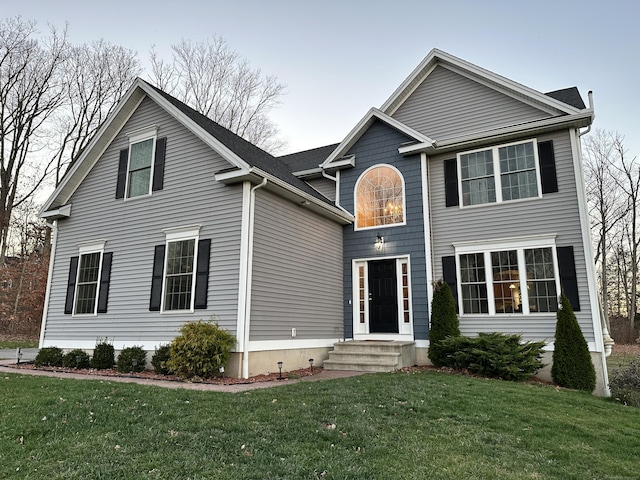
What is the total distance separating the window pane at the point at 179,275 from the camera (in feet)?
29.3

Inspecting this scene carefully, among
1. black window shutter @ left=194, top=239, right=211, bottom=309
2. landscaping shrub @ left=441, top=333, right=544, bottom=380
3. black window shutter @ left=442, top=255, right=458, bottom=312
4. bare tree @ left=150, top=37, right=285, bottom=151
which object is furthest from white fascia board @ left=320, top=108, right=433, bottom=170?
bare tree @ left=150, top=37, right=285, bottom=151

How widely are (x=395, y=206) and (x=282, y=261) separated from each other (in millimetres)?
3641

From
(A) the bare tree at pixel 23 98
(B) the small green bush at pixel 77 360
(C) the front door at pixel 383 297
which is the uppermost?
(A) the bare tree at pixel 23 98

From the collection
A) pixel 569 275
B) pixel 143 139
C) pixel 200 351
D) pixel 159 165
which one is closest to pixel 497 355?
pixel 569 275

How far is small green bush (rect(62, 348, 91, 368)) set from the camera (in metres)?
9.47

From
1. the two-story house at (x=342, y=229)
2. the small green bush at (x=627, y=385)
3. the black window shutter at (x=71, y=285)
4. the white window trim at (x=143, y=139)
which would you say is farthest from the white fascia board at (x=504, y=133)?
the black window shutter at (x=71, y=285)

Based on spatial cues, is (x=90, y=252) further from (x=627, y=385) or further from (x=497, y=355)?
(x=627, y=385)

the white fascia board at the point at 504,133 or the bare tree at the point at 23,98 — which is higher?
the bare tree at the point at 23,98

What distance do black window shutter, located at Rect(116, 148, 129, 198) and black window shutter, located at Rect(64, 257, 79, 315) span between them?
217 cm

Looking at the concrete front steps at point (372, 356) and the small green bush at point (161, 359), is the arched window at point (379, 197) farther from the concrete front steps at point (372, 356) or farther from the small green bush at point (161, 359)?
the small green bush at point (161, 359)

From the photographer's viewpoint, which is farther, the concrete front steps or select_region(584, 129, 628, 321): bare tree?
select_region(584, 129, 628, 321): bare tree

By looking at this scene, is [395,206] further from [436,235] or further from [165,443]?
[165,443]

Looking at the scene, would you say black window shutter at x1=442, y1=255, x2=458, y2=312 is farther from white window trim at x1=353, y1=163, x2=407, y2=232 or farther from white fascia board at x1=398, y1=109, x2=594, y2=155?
white fascia board at x1=398, y1=109, x2=594, y2=155

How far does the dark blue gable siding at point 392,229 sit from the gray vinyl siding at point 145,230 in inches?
151
